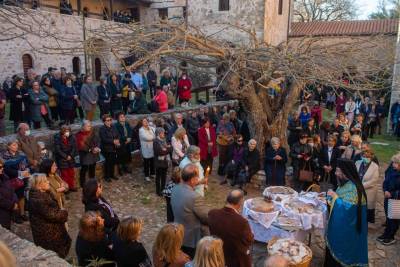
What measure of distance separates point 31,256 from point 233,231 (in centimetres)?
203

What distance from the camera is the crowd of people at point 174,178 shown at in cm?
361

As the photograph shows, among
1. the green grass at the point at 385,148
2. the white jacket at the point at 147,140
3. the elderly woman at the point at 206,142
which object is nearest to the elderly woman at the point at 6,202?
the white jacket at the point at 147,140

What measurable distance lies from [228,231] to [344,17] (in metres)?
38.5

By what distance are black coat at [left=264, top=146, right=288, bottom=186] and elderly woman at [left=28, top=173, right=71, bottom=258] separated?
4.66 meters

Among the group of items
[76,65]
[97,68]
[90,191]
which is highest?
[76,65]

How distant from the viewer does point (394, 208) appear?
18.3 ft

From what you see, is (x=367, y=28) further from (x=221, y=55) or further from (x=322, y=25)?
(x=221, y=55)

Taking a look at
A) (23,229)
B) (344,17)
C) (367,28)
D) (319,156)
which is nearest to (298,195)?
(319,156)

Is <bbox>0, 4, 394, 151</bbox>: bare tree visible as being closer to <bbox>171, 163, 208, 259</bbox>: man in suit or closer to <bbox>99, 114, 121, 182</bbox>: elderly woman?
<bbox>99, 114, 121, 182</bbox>: elderly woman

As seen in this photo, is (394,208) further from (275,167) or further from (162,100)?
(162,100)

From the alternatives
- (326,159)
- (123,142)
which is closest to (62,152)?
(123,142)

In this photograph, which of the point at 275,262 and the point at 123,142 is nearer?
the point at 275,262

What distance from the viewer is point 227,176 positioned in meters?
8.73

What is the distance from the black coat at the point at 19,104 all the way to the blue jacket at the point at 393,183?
8386 mm
